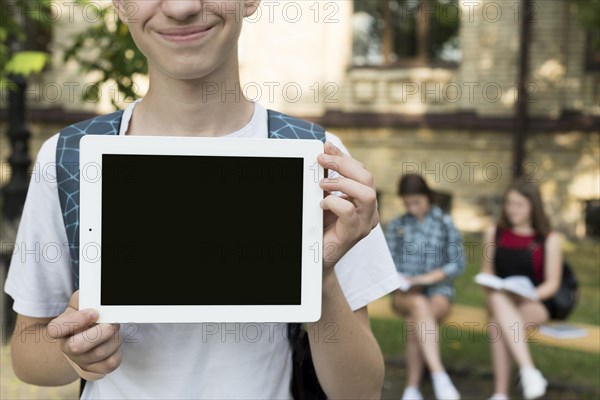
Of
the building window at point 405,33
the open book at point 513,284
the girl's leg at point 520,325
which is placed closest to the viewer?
the girl's leg at point 520,325

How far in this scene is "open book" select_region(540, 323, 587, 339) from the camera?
586cm

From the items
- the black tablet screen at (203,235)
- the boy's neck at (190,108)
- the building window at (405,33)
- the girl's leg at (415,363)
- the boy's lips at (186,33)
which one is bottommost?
the girl's leg at (415,363)

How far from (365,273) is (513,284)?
172 inches

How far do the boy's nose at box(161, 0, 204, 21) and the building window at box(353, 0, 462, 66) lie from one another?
12055mm

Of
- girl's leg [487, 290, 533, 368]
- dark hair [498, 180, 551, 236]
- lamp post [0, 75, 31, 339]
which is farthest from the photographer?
lamp post [0, 75, 31, 339]

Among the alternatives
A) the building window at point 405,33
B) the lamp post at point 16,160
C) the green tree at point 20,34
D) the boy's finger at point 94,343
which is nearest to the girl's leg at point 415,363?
the green tree at point 20,34

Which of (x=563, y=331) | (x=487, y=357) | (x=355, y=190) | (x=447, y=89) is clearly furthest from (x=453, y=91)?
(x=355, y=190)

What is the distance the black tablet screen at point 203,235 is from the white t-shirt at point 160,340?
17 centimetres

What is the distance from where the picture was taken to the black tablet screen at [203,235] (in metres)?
1.60

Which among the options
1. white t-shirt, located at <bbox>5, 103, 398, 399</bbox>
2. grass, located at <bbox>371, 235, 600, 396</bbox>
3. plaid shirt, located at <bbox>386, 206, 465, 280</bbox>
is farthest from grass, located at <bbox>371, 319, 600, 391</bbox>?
white t-shirt, located at <bbox>5, 103, 398, 399</bbox>

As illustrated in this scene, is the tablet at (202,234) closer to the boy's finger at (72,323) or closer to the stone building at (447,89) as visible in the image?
the boy's finger at (72,323)

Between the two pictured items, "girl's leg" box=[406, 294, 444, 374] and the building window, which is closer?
"girl's leg" box=[406, 294, 444, 374]

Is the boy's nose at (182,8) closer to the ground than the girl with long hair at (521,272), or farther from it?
farther from it

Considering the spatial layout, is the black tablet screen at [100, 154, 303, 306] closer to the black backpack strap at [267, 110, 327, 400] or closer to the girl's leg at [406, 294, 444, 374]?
the black backpack strap at [267, 110, 327, 400]
